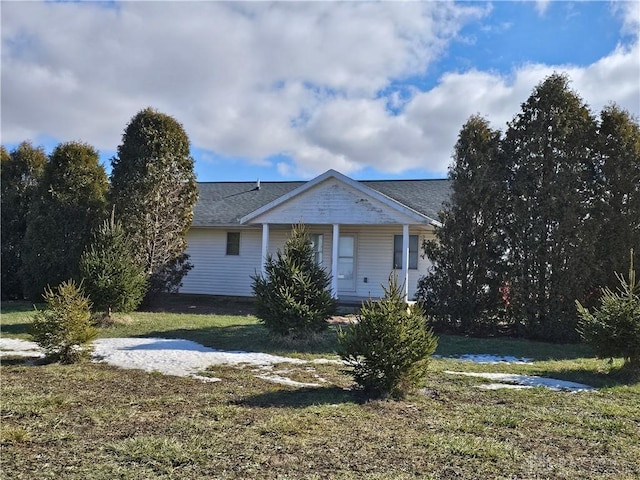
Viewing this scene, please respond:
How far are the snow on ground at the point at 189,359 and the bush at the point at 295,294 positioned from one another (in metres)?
0.92

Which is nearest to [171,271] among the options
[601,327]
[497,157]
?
[497,157]

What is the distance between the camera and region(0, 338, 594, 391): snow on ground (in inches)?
289

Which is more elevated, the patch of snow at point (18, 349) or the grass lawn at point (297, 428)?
the patch of snow at point (18, 349)

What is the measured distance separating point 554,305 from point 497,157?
11.9 ft

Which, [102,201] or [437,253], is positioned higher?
[102,201]

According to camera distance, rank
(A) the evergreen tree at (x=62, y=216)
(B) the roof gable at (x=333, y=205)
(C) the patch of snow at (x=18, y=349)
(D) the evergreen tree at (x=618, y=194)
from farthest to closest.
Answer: (B) the roof gable at (x=333, y=205)
(A) the evergreen tree at (x=62, y=216)
(D) the evergreen tree at (x=618, y=194)
(C) the patch of snow at (x=18, y=349)

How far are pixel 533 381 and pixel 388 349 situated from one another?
270 centimetres

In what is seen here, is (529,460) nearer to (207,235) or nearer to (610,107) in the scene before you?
(610,107)

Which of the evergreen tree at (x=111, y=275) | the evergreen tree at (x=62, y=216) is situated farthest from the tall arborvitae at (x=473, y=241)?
the evergreen tree at (x=62, y=216)

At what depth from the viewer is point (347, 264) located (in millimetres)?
18656

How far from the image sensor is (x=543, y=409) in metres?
5.88

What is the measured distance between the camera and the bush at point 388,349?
6105mm

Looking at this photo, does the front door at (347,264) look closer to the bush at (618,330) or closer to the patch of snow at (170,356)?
the patch of snow at (170,356)

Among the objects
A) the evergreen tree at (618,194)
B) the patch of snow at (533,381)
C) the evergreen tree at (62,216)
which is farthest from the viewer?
the evergreen tree at (62,216)
